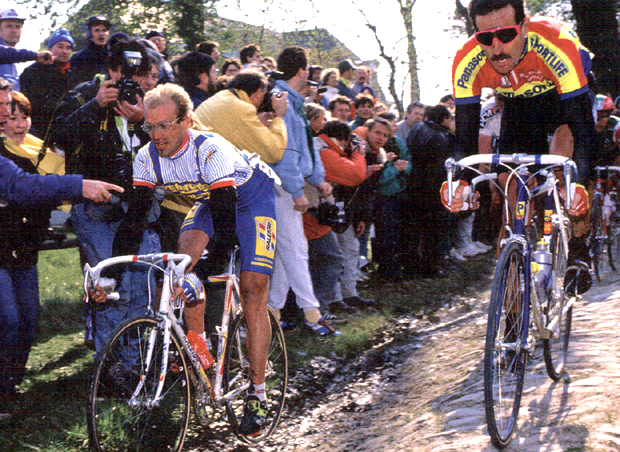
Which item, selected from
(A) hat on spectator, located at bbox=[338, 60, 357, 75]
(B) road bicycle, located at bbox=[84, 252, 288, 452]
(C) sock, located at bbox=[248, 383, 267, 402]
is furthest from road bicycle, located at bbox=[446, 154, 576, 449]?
(A) hat on spectator, located at bbox=[338, 60, 357, 75]

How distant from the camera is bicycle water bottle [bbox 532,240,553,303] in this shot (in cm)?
442

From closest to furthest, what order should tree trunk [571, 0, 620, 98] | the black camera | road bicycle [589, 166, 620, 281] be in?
the black camera → road bicycle [589, 166, 620, 281] → tree trunk [571, 0, 620, 98]

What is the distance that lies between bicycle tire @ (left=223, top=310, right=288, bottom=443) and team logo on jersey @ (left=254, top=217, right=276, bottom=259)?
0.51 metres

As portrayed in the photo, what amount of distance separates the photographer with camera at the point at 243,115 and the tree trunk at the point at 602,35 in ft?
39.9

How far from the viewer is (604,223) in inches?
415

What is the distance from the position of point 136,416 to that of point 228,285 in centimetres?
116

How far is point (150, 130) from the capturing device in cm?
425

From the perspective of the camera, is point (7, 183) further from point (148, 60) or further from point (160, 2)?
point (160, 2)

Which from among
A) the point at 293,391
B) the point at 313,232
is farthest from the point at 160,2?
the point at 293,391

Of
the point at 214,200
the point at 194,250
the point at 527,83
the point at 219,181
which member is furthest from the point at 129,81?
the point at 527,83

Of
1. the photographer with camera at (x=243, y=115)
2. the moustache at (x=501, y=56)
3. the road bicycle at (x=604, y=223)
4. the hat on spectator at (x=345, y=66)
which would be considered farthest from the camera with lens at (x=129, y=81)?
the hat on spectator at (x=345, y=66)

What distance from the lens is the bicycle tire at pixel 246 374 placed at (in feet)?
15.7

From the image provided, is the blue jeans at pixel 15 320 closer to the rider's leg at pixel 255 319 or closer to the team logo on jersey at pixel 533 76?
the rider's leg at pixel 255 319

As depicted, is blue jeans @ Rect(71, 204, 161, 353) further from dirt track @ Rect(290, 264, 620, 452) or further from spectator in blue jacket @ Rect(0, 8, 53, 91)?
spectator in blue jacket @ Rect(0, 8, 53, 91)
